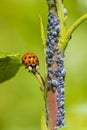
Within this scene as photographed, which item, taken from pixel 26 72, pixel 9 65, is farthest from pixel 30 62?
pixel 26 72

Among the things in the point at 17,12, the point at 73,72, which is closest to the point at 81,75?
the point at 73,72

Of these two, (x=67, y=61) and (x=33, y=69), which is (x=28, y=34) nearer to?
(x=67, y=61)

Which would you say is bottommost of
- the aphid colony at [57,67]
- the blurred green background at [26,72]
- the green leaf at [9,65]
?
the aphid colony at [57,67]

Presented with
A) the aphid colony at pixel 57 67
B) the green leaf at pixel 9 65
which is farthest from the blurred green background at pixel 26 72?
the aphid colony at pixel 57 67

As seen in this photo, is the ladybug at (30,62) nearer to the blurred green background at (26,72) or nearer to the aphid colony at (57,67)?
the aphid colony at (57,67)

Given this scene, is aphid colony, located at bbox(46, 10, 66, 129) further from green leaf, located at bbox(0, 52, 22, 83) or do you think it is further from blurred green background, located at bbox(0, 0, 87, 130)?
blurred green background, located at bbox(0, 0, 87, 130)

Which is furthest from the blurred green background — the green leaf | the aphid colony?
the aphid colony
